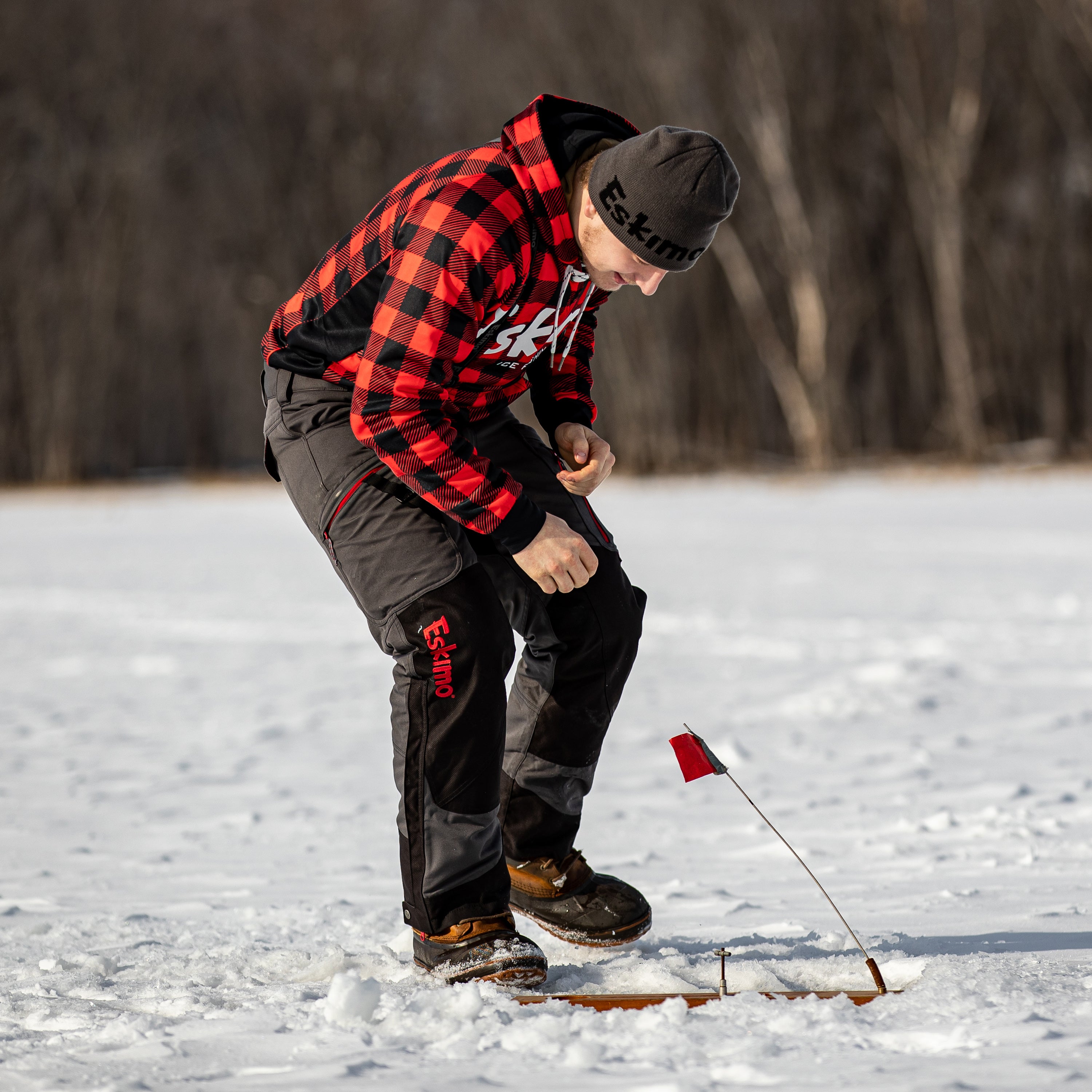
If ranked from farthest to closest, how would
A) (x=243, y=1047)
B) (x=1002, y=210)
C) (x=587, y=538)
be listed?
1. (x=1002, y=210)
2. (x=587, y=538)
3. (x=243, y=1047)

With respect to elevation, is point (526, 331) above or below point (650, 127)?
below

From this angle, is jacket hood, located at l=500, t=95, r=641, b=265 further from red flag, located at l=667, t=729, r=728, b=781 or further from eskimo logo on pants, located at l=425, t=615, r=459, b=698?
red flag, located at l=667, t=729, r=728, b=781

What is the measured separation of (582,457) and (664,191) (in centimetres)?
63

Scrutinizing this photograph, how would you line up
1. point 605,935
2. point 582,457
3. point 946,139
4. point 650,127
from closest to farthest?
point 605,935 < point 582,457 < point 946,139 < point 650,127

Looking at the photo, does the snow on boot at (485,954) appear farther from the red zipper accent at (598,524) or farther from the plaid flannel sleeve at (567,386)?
the plaid flannel sleeve at (567,386)

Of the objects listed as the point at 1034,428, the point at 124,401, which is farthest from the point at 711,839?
the point at 124,401

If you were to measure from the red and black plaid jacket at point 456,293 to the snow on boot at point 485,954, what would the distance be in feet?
2.09

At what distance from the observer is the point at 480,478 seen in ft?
6.40

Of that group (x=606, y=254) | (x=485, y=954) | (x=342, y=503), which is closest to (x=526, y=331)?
(x=606, y=254)

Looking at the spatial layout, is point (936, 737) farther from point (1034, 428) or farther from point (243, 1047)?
point (1034, 428)

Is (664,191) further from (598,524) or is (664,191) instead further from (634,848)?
(634,848)

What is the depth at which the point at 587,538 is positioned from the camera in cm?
228

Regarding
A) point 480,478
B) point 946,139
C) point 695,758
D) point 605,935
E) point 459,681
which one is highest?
point 946,139

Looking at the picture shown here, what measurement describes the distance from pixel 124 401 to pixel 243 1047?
2761 cm
